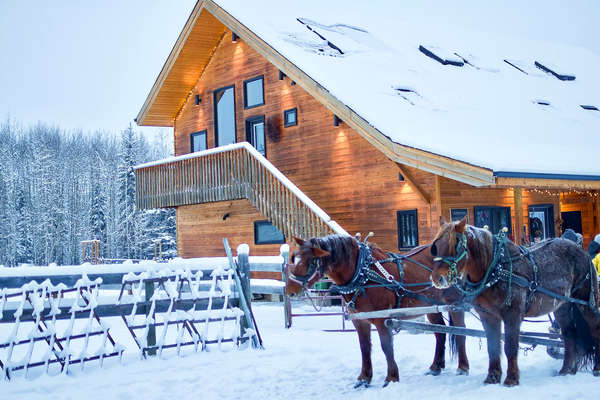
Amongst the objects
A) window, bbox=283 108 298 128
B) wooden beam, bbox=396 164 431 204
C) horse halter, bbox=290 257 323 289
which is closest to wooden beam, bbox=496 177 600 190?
wooden beam, bbox=396 164 431 204

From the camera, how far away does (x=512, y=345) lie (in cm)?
612

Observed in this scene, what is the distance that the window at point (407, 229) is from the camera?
51.2 ft

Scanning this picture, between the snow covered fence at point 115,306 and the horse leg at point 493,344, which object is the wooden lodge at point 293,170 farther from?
the horse leg at point 493,344

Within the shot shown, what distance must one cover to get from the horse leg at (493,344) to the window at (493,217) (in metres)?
10.6

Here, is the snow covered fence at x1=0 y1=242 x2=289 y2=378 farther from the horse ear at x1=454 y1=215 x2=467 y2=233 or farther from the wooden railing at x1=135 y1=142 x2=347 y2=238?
the wooden railing at x1=135 y1=142 x2=347 y2=238

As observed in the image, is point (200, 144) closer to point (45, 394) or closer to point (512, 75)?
point (512, 75)

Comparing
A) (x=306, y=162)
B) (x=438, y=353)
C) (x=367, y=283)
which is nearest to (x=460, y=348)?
(x=438, y=353)

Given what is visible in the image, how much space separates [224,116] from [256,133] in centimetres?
153

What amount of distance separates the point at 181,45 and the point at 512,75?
1114 cm

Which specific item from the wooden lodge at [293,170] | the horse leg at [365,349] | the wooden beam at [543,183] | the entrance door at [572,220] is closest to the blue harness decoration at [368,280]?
the horse leg at [365,349]

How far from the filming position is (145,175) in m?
20.8

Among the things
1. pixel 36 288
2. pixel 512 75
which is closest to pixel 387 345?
pixel 36 288

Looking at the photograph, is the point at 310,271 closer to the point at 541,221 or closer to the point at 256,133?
the point at 256,133

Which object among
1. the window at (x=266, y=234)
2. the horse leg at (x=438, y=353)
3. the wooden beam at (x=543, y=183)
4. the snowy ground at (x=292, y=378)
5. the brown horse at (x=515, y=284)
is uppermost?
the wooden beam at (x=543, y=183)
